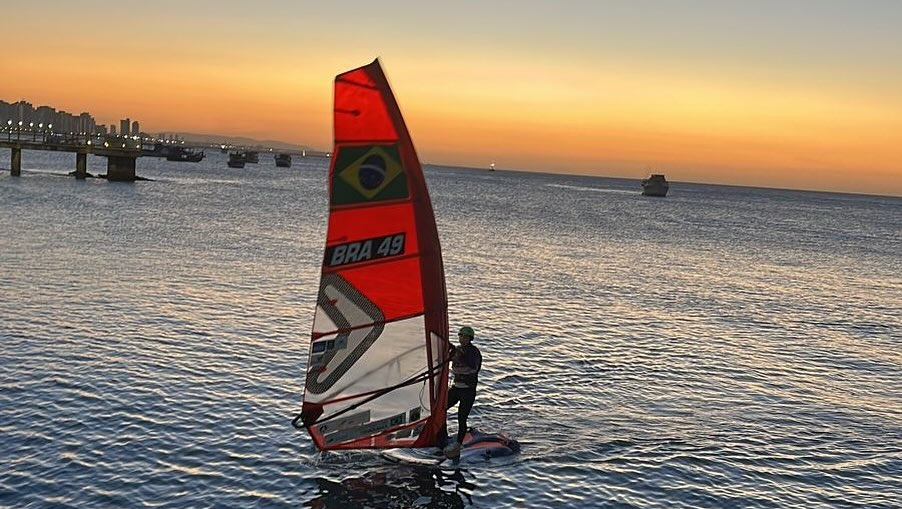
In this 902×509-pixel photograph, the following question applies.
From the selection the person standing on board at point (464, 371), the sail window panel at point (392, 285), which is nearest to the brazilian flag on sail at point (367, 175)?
the sail window panel at point (392, 285)

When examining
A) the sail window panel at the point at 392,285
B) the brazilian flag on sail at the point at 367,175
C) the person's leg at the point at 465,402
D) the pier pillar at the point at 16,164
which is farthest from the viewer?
the pier pillar at the point at 16,164

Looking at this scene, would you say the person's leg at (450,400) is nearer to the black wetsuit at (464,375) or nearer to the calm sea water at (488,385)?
the black wetsuit at (464,375)

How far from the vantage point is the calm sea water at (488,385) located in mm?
16375

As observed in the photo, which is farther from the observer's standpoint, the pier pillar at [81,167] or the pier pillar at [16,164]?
the pier pillar at [81,167]

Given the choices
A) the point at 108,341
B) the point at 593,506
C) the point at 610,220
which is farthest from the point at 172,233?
the point at 610,220

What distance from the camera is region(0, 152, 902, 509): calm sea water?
1638 centimetres

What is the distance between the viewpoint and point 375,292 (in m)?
14.6

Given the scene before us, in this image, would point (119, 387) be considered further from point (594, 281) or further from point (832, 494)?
point (594, 281)

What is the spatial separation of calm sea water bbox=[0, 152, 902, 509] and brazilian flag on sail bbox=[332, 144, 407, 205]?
5694 millimetres

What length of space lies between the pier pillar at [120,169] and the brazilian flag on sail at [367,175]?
11529 centimetres

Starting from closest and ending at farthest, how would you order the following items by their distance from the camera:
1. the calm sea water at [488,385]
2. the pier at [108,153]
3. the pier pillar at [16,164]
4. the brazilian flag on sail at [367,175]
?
the brazilian flag on sail at [367,175]
the calm sea water at [488,385]
the pier at [108,153]
the pier pillar at [16,164]

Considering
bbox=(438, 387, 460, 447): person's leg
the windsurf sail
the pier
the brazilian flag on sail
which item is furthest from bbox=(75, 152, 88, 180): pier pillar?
the brazilian flag on sail

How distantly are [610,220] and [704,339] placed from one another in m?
88.6

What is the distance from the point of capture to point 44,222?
5912 centimetres
